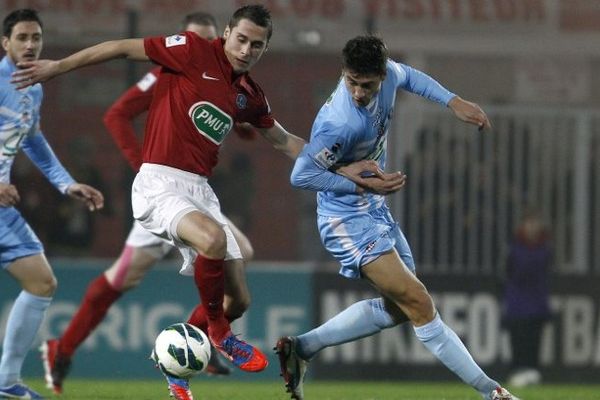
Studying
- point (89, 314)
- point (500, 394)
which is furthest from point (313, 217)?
point (500, 394)

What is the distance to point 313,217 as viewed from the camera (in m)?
13.8

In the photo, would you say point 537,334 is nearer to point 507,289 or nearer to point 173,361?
point 507,289

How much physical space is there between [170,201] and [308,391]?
3707 mm

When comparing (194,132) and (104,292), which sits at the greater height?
(194,132)

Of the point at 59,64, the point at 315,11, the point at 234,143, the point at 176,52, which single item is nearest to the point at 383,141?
the point at 176,52

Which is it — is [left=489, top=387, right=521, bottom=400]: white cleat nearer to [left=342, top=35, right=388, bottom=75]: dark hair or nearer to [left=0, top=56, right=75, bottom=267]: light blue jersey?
[left=342, top=35, right=388, bottom=75]: dark hair

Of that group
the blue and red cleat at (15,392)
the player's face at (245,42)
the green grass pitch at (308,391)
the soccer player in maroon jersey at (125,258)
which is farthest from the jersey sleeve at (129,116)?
the player's face at (245,42)

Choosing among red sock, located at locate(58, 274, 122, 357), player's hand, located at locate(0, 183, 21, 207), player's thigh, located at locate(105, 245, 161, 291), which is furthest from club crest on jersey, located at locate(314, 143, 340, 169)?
red sock, located at locate(58, 274, 122, 357)

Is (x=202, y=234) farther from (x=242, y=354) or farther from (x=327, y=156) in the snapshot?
(x=327, y=156)

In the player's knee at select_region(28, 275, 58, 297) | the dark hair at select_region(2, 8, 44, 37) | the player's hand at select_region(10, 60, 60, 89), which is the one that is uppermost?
the dark hair at select_region(2, 8, 44, 37)

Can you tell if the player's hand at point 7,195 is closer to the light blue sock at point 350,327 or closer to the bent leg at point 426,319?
the light blue sock at point 350,327

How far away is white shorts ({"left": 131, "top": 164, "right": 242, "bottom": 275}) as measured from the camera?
25.3 feet

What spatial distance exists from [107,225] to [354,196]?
19.7 feet

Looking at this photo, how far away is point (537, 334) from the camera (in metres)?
13.4
